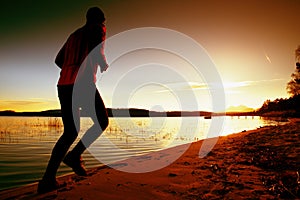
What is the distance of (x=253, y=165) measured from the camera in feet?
16.4

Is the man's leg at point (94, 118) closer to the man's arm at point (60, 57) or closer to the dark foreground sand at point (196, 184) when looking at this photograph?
the dark foreground sand at point (196, 184)

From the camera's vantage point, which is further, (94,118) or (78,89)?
(94,118)

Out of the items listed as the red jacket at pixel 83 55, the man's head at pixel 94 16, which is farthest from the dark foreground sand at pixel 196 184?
the man's head at pixel 94 16

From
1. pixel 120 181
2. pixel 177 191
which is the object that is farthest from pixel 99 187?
pixel 177 191

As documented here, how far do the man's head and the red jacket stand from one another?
4.9 inches

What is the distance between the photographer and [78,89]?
11.6 feet

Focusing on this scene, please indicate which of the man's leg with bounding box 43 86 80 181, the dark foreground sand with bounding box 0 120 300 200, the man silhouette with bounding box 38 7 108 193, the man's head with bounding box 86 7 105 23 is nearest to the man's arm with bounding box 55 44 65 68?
the man silhouette with bounding box 38 7 108 193

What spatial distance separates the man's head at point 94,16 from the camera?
3.80m

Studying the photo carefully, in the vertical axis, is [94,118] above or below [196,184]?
above

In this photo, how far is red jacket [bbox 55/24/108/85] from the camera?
3.53 m

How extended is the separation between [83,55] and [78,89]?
49 centimetres

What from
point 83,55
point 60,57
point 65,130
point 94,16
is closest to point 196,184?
point 65,130

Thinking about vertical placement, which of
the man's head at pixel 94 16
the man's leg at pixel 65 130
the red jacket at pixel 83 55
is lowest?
the man's leg at pixel 65 130

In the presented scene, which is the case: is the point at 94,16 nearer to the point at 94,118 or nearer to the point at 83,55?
the point at 83,55
